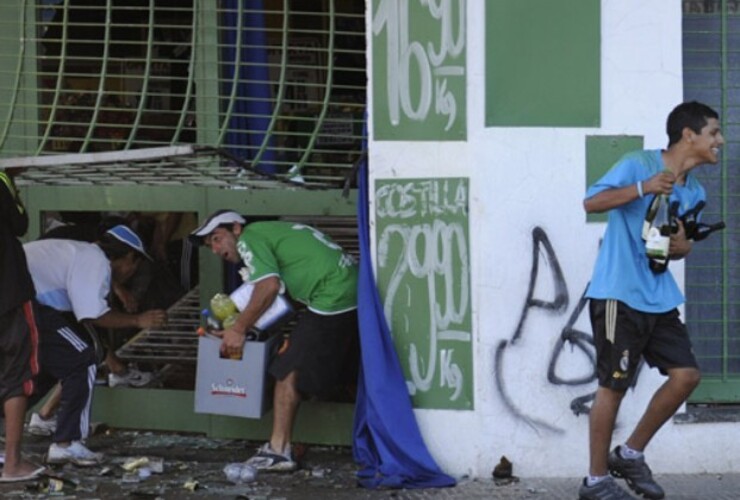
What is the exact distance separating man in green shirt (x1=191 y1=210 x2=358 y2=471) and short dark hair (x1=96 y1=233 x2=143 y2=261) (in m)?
0.68

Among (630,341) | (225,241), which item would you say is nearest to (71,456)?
(225,241)

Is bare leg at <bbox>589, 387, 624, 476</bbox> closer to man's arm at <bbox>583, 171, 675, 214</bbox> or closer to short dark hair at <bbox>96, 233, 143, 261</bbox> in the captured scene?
man's arm at <bbox>583, 171, 675, 214</bbox>

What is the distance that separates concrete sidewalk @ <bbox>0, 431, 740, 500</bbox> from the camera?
655 centimetres

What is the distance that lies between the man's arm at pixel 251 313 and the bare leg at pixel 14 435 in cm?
105

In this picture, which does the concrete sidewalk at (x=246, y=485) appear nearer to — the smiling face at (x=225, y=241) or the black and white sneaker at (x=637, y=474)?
the black and white sneaker at (x=637, y=474)

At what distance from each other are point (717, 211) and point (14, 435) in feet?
12.1

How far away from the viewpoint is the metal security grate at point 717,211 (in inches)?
277

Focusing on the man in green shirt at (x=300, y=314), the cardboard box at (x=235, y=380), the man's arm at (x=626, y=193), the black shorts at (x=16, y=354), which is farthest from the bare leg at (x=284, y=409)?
the man's arm at (x=626, y=193)

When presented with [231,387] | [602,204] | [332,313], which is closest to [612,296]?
[602,204]

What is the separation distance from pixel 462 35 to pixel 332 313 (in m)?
1.56

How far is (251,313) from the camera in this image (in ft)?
23.1

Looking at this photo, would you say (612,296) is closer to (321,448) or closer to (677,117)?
(677,117)

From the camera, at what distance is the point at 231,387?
7.16 metres

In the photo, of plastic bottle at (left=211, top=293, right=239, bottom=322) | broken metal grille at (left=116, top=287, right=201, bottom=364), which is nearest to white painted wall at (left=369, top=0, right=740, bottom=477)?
plastic bottle at (left=211, top=293, right=239, bottom=322)
